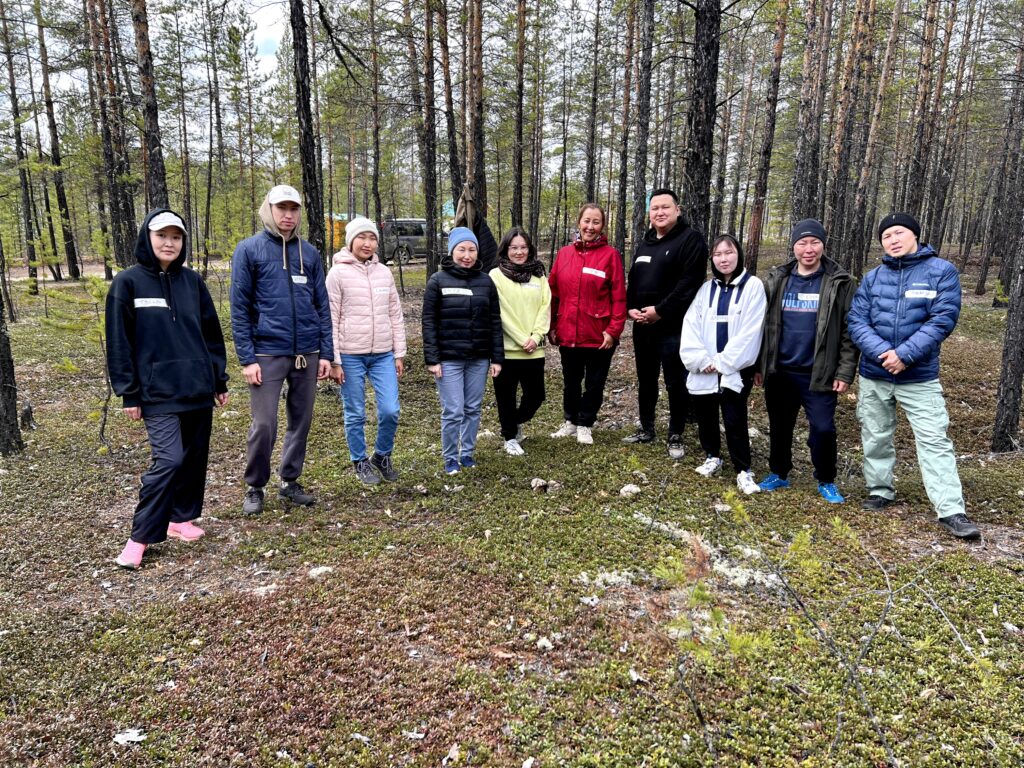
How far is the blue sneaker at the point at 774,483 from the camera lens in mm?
4910

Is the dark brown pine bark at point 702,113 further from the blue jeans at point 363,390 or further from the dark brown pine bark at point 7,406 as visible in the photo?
the dark brown pine bark at point 7,406

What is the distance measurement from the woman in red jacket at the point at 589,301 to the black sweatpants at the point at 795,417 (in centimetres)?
157

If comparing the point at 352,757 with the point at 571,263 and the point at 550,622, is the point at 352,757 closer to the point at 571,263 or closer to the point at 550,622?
the point at 550,622

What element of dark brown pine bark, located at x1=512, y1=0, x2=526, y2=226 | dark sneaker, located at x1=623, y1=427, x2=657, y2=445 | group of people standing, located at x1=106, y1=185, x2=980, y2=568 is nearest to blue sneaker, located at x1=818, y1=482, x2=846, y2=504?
group of people standing, located at x1=106, y1=185, x2=980, y2=568

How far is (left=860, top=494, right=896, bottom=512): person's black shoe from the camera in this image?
4.44 metres

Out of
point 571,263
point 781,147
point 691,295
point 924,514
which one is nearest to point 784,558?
point 924,514

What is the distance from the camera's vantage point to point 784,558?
3697mm

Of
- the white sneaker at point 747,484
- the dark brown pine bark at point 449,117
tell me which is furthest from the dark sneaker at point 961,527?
the dark brown pine bark at point 449,117

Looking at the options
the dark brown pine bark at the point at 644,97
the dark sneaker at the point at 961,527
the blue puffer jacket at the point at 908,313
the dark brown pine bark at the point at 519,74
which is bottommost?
the dark sneaker at the point at 961,527

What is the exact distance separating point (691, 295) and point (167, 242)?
4.28m

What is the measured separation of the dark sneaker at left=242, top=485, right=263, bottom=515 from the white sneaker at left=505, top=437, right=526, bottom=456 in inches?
93.4

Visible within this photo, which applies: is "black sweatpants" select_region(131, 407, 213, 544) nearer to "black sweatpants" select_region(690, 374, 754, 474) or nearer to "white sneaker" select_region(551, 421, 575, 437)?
"white sneaker" select_region(551, 421, 575, 437)

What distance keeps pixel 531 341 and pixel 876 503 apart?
3.22 metres

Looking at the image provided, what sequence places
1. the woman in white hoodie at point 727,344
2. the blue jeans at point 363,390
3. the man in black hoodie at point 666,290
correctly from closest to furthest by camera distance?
the woman in white hoodie at point 727,344 → the blue jeans at point 363,390 → the man in black hoodie at point 666,290
